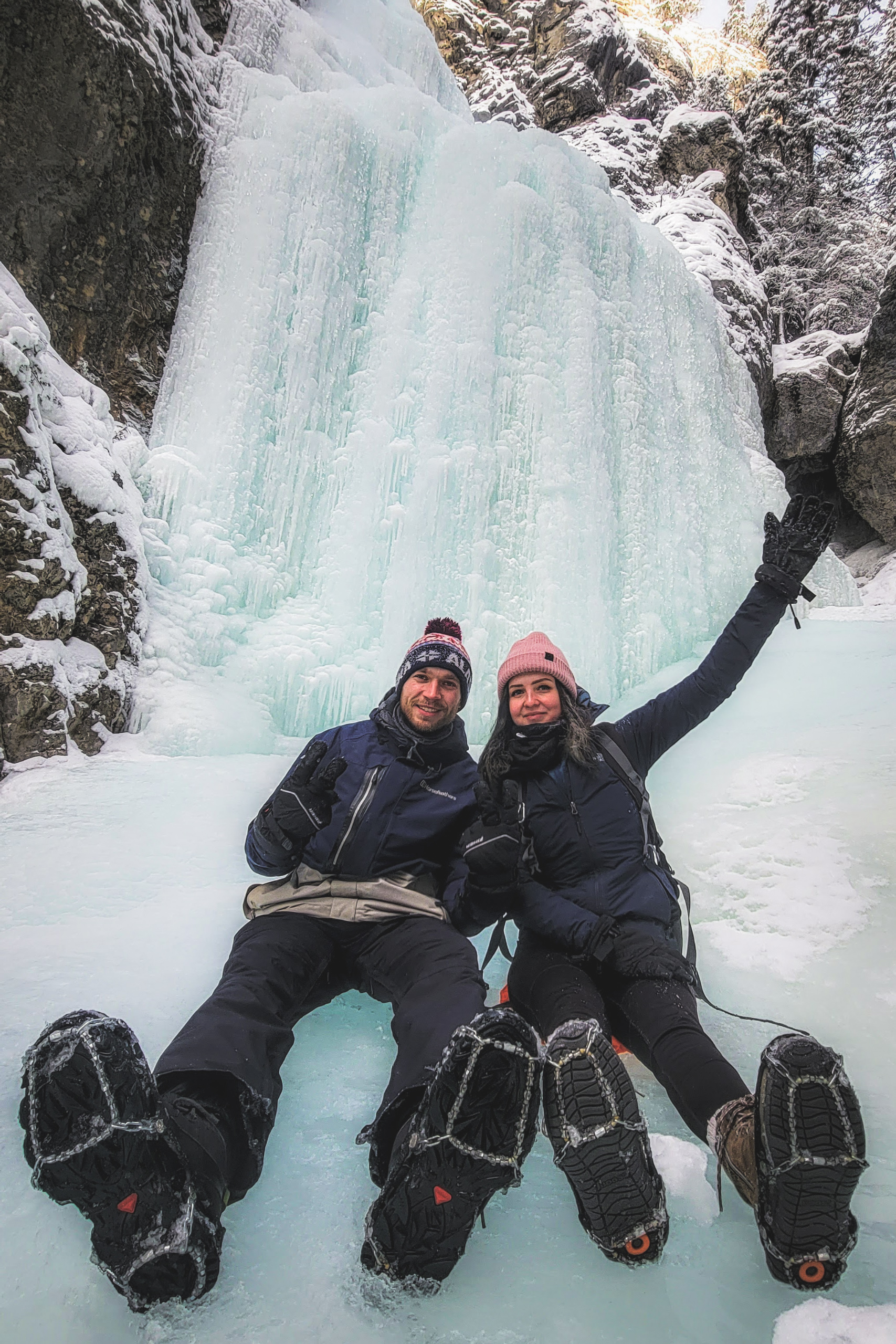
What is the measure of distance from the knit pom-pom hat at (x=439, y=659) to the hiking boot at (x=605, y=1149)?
0.89 meters

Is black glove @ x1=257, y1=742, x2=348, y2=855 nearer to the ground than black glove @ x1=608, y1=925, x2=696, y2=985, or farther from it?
farther from it

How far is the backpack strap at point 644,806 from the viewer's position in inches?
56.9

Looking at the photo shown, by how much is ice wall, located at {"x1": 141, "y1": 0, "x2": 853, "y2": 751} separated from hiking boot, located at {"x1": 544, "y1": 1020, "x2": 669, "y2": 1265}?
2.84 metres

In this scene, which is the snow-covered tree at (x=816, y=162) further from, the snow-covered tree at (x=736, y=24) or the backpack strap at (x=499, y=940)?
the backpack strap at (x=499, y=940)

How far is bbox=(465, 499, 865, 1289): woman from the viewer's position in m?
0.80

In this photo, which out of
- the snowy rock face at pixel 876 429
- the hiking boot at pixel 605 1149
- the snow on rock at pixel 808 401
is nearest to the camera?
the hiking boot at pixel 605 1149

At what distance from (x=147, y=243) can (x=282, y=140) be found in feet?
4.25

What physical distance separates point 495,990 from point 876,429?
944cm

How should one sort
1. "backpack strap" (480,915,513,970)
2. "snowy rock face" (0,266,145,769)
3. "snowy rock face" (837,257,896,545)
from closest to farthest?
"backpack strap" (480,915,513,970)
"snowy rock face" (0,266,145,769)
"snowy rock face" (837,257,896,545)

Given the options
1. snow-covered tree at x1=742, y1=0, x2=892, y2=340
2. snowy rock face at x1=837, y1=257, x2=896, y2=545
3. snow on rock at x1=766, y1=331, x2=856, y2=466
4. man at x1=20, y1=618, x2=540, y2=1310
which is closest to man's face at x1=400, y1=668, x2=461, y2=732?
man at x1=20, y1=618, x2=540, y2=1310

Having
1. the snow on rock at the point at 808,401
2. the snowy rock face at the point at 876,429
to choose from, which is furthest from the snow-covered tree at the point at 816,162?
the snowy rock face at the point at 876,429

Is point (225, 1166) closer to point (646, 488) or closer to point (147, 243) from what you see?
point (646, 488)

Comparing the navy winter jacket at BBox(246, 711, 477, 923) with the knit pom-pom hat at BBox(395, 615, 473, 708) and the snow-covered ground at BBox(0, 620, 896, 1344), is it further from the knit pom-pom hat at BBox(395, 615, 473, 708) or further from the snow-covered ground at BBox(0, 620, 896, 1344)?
the snow-covered ground at BBox(0, 620, 896, 1344)

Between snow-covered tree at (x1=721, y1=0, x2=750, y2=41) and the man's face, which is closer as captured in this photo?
the man's face
